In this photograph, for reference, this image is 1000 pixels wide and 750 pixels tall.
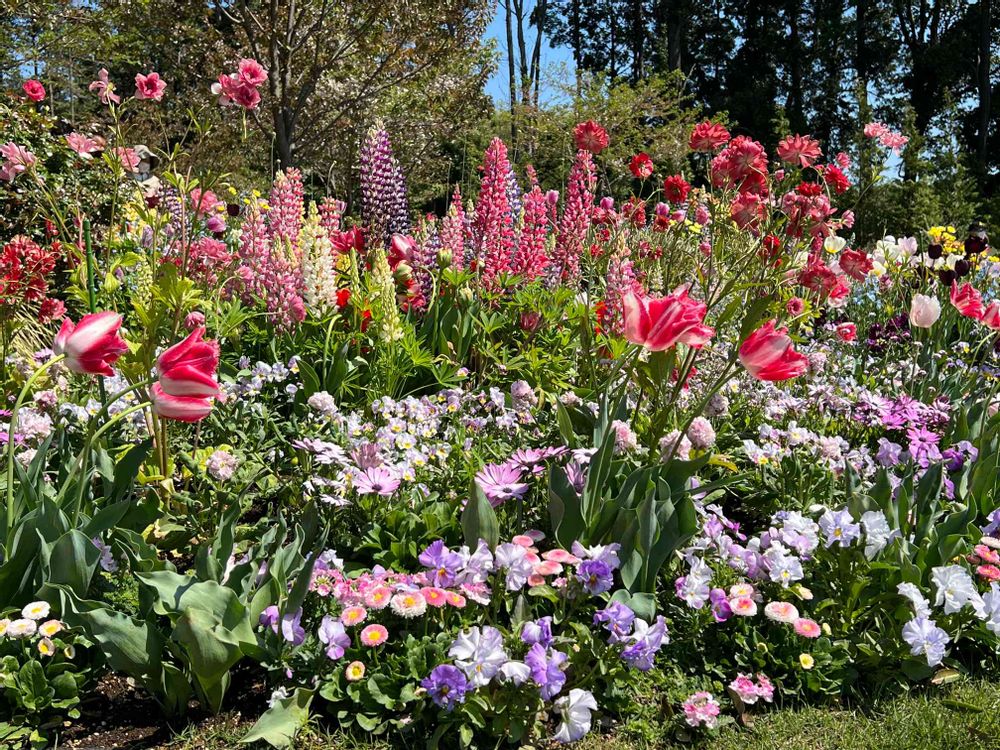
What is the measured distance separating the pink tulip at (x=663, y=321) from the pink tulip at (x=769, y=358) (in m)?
0.12

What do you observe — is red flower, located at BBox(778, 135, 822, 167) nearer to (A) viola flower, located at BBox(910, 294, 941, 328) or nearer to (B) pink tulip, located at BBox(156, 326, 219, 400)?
(A) viola flower, located at BBox(910, 294, 941, 328)

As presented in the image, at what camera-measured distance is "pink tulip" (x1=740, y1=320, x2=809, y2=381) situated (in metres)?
1.99

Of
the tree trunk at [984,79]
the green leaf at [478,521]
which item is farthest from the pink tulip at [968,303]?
the tree trunk at [984,79]

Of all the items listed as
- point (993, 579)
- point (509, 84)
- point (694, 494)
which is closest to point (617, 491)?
point (694, 494)

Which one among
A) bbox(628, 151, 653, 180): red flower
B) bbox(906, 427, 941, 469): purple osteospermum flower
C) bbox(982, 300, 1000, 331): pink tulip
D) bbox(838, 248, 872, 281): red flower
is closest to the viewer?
bbox(906, 427, 941, 469): purple osteospermum flower

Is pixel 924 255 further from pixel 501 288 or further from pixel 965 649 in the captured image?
pixel 965 649

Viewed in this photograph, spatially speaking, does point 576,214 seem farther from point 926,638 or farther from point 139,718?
point 139,718

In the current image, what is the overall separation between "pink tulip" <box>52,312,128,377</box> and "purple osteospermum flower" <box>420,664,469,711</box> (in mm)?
1003

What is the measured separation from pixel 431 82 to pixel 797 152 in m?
8.21

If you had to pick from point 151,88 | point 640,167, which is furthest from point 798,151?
point 151,88

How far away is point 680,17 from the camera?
90.3 feet

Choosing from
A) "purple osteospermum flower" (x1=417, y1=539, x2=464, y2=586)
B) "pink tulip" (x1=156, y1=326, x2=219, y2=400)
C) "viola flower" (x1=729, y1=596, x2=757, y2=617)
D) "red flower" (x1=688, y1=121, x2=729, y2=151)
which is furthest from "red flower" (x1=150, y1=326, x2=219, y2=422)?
"red flower" (x1=688, y1=121, x2=729, y2=151)

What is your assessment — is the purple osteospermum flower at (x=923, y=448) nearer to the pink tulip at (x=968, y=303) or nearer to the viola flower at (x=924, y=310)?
the viola flower at (x=924, y=310)

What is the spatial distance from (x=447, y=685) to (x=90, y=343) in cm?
111
